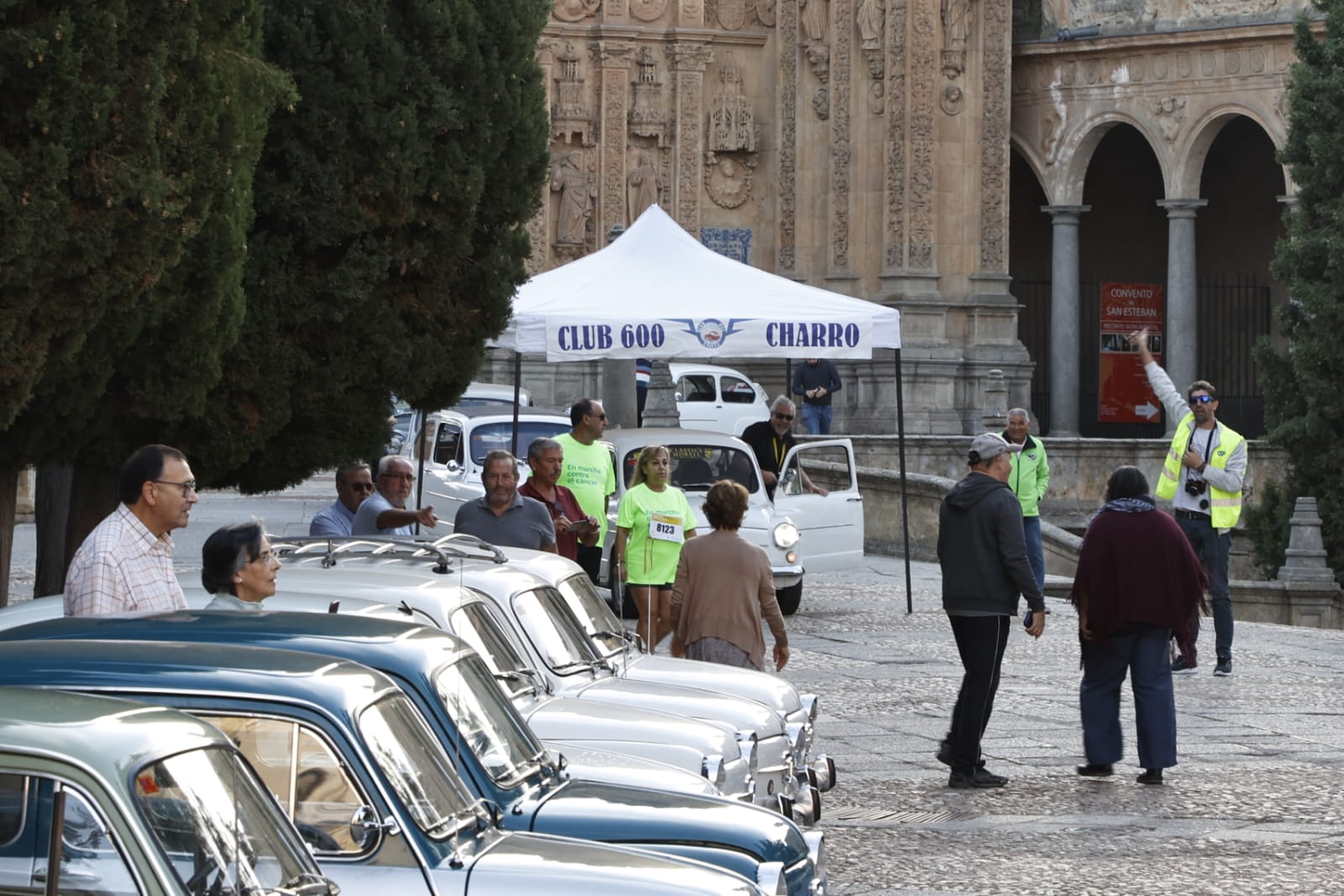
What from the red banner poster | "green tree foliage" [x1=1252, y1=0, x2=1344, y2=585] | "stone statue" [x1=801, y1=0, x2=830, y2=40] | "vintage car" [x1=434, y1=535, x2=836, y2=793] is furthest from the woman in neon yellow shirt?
the red banner poster

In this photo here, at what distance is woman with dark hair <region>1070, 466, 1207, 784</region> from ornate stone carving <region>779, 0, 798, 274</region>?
70.9 feet

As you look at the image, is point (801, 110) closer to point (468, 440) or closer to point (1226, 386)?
point (1226, 386)

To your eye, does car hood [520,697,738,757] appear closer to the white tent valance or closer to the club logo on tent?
the white tent valance

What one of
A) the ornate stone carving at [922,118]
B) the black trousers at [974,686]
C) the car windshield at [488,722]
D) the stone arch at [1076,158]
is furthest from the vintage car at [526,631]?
the stone arch at [1076,158]

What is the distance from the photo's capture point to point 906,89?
3047 cm

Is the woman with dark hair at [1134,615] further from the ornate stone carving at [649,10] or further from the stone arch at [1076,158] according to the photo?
the ornate stone carving at [649,10]

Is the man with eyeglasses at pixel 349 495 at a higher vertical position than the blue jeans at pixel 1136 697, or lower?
higher

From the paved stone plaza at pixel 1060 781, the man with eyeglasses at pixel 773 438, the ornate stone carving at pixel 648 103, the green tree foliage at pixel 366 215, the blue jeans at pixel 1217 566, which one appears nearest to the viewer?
the paved stone plaza at pixel 1060 781

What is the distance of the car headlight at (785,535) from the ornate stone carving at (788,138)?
1523 cm

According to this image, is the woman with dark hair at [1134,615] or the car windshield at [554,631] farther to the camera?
the woman with dark hair at [1134,615]

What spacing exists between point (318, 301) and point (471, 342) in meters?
1.35

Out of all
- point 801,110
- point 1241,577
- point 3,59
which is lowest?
point 1241,577

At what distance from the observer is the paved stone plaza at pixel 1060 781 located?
8508 mm

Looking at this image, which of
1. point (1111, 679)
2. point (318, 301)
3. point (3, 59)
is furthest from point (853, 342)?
point (3, 59)
